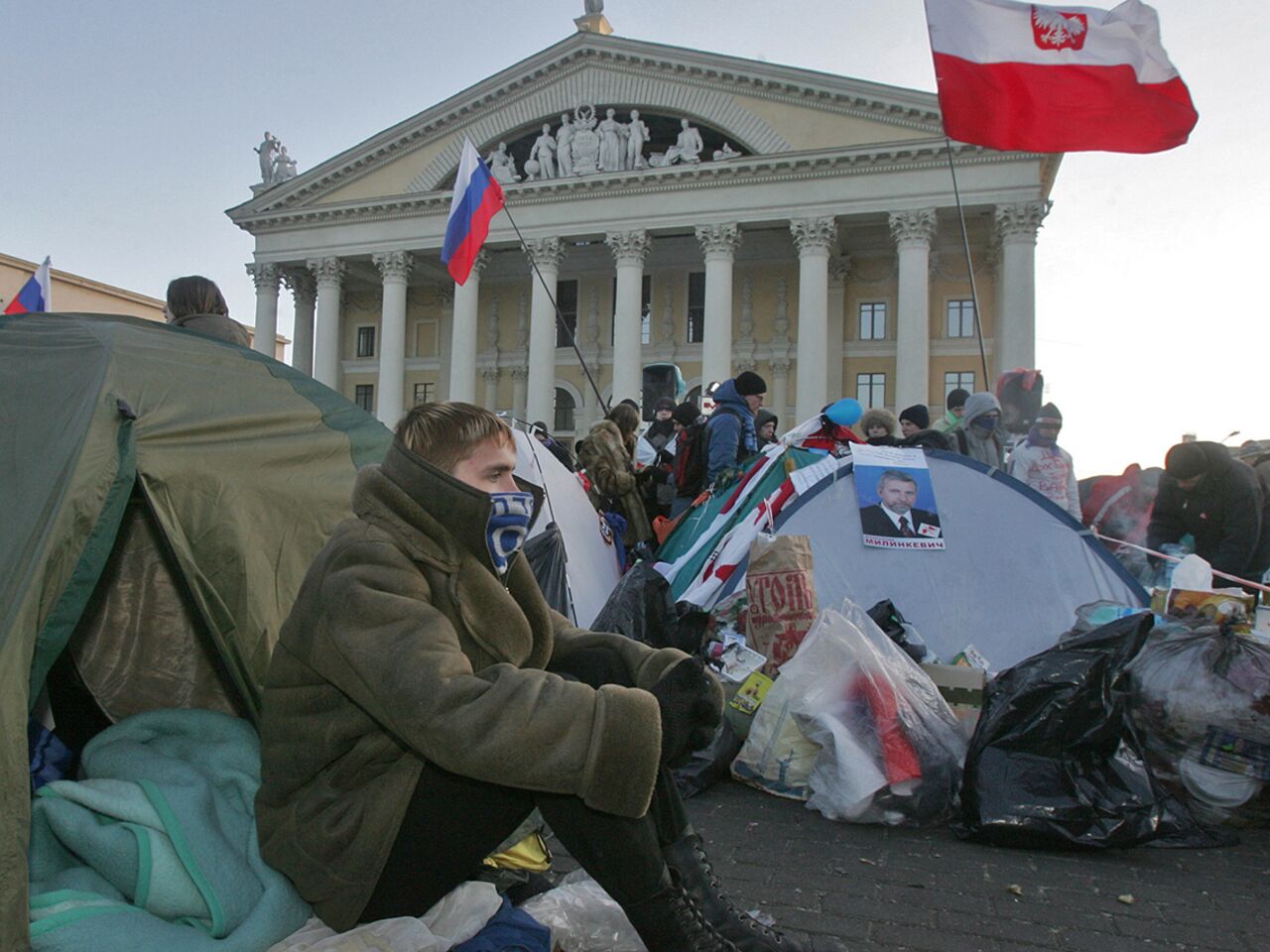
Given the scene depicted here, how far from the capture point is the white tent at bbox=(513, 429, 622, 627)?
6.02 m

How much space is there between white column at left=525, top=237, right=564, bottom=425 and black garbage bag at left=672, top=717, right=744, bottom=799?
26.4 metres

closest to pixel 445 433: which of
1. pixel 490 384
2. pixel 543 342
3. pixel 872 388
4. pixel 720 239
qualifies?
pixel 720 239

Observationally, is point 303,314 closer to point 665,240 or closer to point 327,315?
point 327,315

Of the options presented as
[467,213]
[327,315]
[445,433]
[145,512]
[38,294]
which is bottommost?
[145,512]

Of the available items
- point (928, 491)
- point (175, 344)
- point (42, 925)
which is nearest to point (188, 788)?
point (42, 925)

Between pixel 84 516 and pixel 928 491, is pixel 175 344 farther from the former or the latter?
pixel 928 491

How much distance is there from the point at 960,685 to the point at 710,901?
2309 mm

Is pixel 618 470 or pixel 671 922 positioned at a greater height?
pixel 618 470

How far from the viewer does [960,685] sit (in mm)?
4004

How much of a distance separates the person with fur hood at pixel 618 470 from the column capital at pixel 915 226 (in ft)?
70.0

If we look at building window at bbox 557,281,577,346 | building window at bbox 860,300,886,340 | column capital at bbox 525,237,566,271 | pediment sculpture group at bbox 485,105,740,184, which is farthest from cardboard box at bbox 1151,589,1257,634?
building window at bbox 557,281,577,346

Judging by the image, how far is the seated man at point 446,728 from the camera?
66.8 inches

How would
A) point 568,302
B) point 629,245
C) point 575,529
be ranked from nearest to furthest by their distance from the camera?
1. point 575,529
2. point 629,245
3. point 568,302

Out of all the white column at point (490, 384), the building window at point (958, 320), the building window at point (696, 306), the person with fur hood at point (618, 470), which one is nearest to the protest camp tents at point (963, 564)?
the person with fur hood at point (618, 470)
